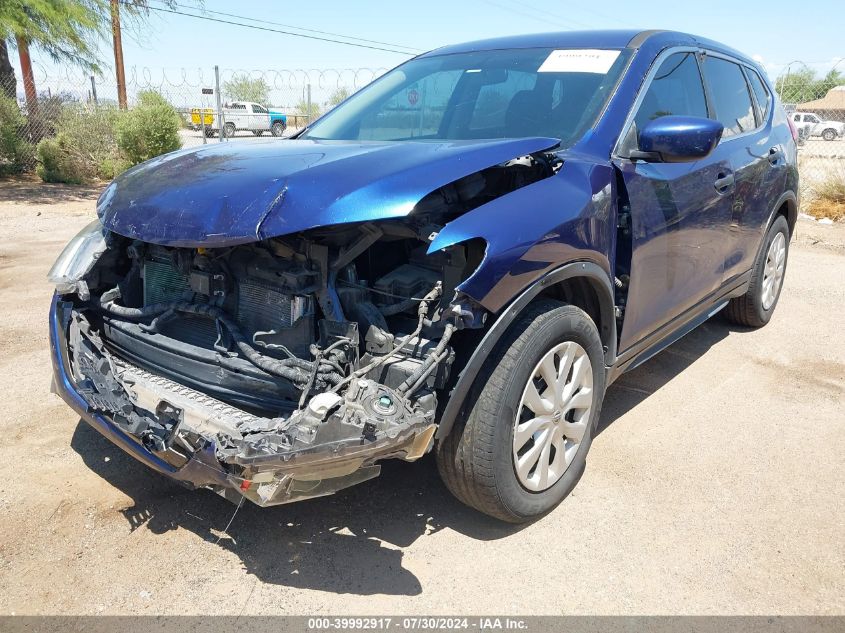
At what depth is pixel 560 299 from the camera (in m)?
2.87

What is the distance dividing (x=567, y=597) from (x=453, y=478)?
1.83ft

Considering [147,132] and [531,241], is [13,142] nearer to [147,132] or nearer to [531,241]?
[147,132]

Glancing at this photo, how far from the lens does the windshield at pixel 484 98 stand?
3.19 metres

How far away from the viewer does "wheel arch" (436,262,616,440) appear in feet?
7.58

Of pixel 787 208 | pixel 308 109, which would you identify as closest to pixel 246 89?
pixel 308 109

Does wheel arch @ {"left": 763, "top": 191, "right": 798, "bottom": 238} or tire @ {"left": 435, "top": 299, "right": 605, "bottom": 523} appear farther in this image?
wheel arch @ {"left": 763, "top": 191, "right": 798, "bottom": 238}

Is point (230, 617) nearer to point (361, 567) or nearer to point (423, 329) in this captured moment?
point (361, 567)

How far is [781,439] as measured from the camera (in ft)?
11.6

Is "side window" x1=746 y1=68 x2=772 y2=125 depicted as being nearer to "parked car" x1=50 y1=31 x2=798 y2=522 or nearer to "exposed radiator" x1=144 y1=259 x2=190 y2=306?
"parked car" x1=50 y1=31 x2=798 y2=522

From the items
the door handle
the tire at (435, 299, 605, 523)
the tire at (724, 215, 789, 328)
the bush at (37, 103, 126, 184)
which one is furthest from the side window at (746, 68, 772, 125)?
the bush at (37, 103, 126, 184)

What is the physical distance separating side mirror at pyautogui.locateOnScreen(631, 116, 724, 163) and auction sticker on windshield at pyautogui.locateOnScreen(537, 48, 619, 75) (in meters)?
0.48

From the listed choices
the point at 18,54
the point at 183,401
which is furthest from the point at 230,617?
the point at 18,54

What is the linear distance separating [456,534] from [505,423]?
579mm

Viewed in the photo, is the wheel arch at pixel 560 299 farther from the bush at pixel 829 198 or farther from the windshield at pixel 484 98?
the bush at pixel 829 198
